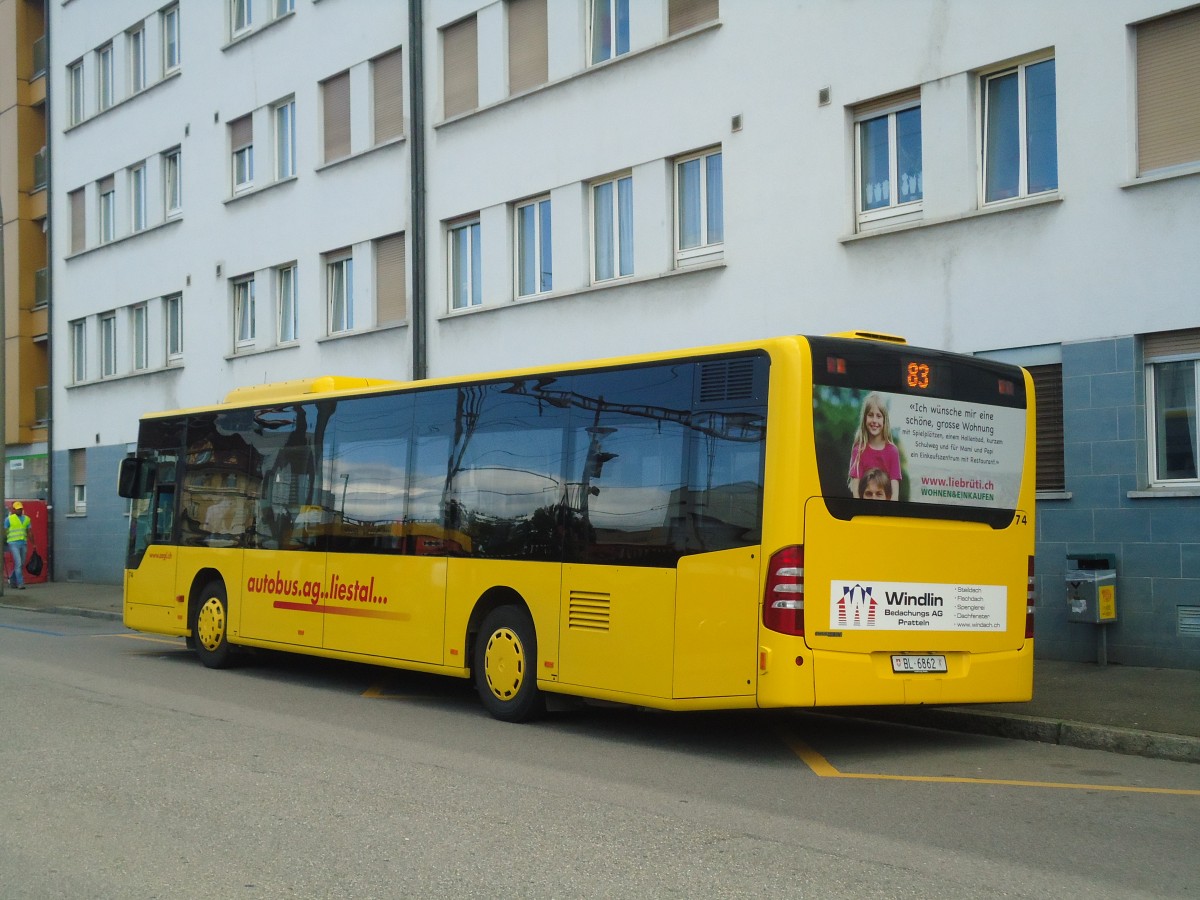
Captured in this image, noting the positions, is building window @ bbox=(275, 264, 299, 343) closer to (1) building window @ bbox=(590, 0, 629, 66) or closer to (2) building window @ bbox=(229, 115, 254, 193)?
(2) building window @ bbox=(229, 115, 254, 193)

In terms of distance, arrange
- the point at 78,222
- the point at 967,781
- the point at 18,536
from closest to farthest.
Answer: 1. the point at 967,781
2. the point at 18,536
3. the point at 78,222

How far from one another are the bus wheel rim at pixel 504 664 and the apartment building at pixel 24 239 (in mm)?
26754

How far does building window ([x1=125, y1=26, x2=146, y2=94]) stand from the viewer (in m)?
32.2

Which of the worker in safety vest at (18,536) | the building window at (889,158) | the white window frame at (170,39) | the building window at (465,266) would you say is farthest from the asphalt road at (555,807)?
the white window frame at (170,39)

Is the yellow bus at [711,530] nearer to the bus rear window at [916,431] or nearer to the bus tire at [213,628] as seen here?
the bus rear window at [916,431]

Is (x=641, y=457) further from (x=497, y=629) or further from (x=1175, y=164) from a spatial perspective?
(x=1175, y=164)

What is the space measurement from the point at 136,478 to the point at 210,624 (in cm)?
248

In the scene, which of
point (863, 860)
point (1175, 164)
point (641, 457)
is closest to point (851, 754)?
point (641, 457)

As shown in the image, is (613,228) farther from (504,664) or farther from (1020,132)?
(504,664)

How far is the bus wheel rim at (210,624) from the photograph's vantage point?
14945 mm

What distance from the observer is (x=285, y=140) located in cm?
2716

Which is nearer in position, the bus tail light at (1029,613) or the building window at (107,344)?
the bus tail light at (1029,613)

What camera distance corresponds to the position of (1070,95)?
1388cm

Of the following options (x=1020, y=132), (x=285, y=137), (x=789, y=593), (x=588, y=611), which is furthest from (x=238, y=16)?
(x=789, y=593)
